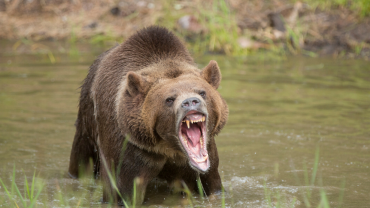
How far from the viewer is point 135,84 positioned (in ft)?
13.4

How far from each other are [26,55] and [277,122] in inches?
320

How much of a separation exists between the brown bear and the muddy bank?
6710 mm

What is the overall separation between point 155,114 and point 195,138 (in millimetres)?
388

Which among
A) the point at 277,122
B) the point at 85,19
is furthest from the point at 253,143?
the point at 85,19

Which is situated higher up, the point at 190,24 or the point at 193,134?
the point at 190,24

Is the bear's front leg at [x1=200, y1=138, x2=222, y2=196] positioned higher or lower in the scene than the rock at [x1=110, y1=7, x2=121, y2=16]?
lower

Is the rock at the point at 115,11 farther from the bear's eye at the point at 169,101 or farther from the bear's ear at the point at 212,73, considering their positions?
the bear's eye at the point at 169,101

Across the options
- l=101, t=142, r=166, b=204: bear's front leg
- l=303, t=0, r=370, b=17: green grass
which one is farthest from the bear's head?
l=303, t=0, r=370, b=17: green grass

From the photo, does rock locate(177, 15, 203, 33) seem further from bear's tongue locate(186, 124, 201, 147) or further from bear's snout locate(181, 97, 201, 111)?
bear's snout locate(181, 97, 201, 111)

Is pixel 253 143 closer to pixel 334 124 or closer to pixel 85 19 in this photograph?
pixel 334 124

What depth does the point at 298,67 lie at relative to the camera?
428 inches

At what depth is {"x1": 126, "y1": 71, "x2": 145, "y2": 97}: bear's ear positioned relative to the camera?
403 cm

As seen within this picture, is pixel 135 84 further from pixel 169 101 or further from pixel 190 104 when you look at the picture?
pixel 190 104

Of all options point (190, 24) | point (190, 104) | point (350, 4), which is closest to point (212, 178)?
point (190, 104)
